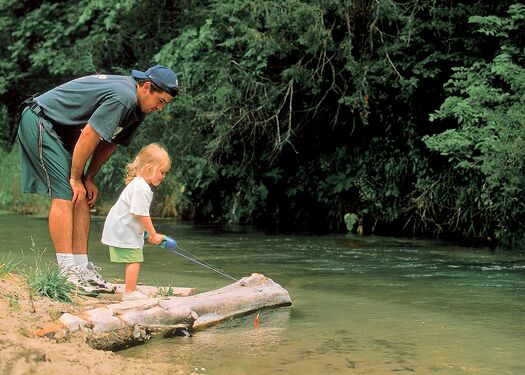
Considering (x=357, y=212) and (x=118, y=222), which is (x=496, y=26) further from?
(x=118, y=222)

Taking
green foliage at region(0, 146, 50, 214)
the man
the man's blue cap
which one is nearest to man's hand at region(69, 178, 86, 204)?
the man

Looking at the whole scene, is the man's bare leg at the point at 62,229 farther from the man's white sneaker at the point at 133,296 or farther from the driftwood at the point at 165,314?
the driftwood at the point at 165,314

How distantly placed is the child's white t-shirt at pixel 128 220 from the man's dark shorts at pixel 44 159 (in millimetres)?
368

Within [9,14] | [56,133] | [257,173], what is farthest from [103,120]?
[9,14]

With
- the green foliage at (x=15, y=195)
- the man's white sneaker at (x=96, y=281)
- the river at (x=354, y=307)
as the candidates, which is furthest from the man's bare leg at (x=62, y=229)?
the green foliage at (x=15, y=195)

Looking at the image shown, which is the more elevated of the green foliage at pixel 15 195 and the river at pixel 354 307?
the green foliage at pixel 15 195

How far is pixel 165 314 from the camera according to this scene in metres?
5.67

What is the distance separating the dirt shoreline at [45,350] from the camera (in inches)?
171

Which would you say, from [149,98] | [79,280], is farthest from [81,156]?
[79,280]

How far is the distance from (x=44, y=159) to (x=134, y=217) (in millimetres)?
→ 746

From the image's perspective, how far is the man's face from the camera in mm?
6555

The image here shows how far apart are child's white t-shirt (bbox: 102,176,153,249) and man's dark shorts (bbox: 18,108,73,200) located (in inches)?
14.5

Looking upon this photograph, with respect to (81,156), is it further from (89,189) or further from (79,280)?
(79,280)

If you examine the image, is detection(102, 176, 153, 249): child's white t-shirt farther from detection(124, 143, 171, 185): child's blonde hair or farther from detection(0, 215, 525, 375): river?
detection(0, 215, 525, 375): river
